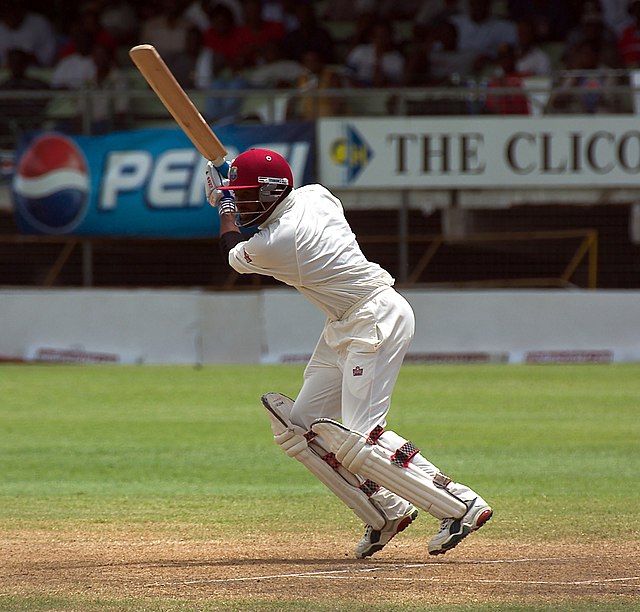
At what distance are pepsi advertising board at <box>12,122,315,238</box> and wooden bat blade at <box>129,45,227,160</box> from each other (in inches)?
431

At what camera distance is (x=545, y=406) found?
13.4m

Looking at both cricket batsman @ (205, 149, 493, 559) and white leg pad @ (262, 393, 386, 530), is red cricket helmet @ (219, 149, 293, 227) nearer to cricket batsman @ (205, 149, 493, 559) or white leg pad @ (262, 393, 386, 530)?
cricket batsman @ (205, 149, 493, 559)

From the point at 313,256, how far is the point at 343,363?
54 cm

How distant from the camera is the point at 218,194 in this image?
6.72 metres

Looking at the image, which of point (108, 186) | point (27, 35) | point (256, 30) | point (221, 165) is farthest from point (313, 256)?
point (27, 35)

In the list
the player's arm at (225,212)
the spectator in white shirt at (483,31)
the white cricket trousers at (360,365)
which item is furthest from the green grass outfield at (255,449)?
the spectator in white shirt at (483,31)

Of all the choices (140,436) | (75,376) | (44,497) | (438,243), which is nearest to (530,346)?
(438,243)

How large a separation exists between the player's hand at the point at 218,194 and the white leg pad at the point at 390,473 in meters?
1.23

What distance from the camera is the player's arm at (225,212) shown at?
6.61 metres

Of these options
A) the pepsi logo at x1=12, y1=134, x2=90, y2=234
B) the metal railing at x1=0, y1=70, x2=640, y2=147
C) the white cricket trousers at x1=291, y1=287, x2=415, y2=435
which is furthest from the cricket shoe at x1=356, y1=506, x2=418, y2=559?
the pepsi logo at x1=12, y1=134, x2=90, y2=234

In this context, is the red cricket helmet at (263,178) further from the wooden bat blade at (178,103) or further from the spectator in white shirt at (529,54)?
the spectator in white shirt at (529,54)

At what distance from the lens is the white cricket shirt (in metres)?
6.32

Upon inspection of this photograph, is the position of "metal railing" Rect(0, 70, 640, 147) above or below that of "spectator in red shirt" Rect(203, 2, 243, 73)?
below

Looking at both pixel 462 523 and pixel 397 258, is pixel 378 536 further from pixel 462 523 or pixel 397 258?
pixel 397 258
